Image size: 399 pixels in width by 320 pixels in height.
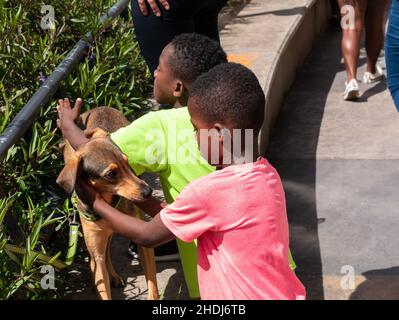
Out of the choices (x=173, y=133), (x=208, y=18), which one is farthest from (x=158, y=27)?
(x=173, y=133)

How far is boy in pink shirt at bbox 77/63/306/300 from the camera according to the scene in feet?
11.0

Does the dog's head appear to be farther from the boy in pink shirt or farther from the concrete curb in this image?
the concrete curb

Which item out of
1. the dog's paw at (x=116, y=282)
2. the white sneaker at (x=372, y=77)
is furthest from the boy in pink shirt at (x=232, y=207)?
the white sneaker at (x=372, y=77)

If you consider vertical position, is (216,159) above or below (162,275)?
above

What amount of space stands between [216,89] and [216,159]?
271 mm

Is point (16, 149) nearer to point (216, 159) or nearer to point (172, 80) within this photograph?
point (172, 80)

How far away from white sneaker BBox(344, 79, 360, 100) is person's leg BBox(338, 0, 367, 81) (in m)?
0.05

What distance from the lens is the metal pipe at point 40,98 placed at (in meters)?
4.48

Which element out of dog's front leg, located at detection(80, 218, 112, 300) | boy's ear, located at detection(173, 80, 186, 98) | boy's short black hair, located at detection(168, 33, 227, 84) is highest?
boy's short black hair, located at detection(168, 33, 227, 84)

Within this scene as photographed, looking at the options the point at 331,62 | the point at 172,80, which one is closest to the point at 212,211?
the point at 172,80

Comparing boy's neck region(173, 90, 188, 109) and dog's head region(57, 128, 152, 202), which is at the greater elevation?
boy's neck region(173, 90, 188, 109)

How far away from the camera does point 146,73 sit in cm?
684

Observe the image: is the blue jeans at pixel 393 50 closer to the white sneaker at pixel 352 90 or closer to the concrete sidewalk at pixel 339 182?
the concrete sidewalk at pixel 339 182

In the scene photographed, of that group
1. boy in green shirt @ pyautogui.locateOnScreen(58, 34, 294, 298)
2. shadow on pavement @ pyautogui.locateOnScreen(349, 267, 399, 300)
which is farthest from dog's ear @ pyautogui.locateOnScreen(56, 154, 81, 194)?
shadow on pavement @ pyautogui.locateOnScreen(349, 267, 399, 300)
